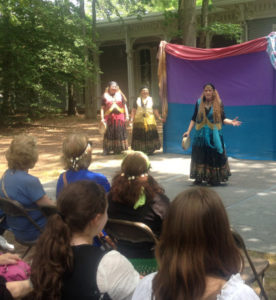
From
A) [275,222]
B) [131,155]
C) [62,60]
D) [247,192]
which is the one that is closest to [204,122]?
[247,192]

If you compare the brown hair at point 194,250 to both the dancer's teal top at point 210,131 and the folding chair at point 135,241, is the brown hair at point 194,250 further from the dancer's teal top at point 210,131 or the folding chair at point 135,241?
the dancer's teal top at point 210,131

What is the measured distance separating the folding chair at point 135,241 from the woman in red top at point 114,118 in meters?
7.03

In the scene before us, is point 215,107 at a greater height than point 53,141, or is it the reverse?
point 215,107

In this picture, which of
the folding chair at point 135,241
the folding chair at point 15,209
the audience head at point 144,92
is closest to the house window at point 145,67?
the audience head at point 144,92

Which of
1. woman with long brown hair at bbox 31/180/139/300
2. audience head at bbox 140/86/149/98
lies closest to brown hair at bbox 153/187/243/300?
woman with long brown hair at bbox 31/180/139/300

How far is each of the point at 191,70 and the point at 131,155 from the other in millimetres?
6703

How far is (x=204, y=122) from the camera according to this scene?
22.0 ft

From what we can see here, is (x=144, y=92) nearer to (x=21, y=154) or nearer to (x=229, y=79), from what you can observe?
(x=229, y=79)

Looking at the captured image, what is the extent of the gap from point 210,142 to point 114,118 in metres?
3.87

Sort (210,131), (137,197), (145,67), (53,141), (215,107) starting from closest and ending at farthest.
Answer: (137,197), (215,107), (210,131), (53,141), (145,67)

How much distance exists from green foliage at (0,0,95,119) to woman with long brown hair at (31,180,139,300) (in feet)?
47.9

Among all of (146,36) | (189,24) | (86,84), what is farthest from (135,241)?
(146,36)

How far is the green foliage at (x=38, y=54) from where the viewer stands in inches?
648

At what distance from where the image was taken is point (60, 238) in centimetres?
193
